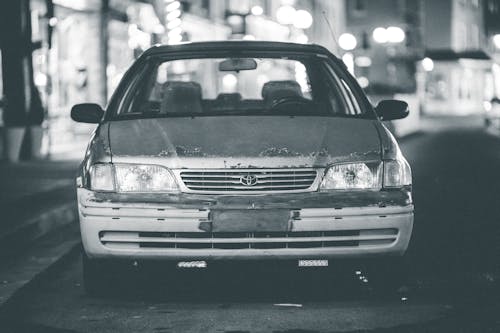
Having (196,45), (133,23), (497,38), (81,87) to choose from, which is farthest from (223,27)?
(196,45)

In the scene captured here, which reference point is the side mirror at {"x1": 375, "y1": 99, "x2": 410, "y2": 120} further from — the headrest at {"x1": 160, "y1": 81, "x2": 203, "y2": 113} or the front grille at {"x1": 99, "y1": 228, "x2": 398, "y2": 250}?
the front grille at {"x1": 99, "y1": 228, "x2": 398, "y2": 250}

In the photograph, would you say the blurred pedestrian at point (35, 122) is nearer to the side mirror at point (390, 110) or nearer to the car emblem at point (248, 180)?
the side mirror at point (390, 110)

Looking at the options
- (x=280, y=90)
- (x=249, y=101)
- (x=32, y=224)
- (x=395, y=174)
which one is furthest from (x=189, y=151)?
(x=32, y=224)

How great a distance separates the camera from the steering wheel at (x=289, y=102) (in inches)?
252

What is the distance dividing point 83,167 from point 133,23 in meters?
19.6

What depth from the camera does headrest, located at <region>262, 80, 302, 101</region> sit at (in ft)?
22.1

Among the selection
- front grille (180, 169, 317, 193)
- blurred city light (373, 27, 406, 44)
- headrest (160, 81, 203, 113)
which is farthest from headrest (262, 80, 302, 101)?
blurred city light (373, 27, 406, 44)

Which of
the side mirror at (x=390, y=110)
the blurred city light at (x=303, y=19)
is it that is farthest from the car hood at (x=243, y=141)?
the blurred city light at (x=303, y=19)

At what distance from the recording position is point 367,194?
212 inches

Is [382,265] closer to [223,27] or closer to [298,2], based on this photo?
[223,27]

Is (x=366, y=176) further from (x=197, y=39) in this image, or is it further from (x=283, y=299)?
(x=197, y=39)

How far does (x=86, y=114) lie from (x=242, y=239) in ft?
5.95

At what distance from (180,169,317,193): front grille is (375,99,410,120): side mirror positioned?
1487 millimetres

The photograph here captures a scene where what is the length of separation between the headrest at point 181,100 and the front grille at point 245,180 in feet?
3.84
